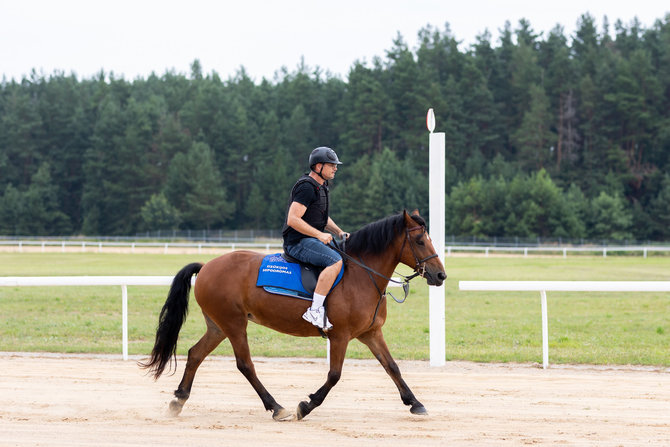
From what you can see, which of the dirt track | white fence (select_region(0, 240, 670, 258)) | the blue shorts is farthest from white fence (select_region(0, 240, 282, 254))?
the blue shorts

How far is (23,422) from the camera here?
645 cm

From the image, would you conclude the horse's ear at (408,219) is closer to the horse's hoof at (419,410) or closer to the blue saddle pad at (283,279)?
the blue saddle pad at (283,279)

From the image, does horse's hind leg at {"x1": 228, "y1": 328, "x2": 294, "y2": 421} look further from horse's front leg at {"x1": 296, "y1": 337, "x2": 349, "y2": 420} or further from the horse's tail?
the horse's tail

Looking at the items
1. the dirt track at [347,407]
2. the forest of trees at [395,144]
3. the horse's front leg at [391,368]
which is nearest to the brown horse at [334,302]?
the horse's front leg at [391,368]

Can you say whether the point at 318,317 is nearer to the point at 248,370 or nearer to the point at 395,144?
the point at 248,370

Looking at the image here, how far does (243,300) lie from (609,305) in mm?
14057

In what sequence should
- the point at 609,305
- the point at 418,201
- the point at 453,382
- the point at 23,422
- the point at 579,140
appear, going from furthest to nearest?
the point at 579,140 < the point at 418,201 < the point at 609,305 < the point at 453,382 < the point at 23,422

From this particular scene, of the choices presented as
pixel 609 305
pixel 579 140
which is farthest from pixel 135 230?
pixel 609 305

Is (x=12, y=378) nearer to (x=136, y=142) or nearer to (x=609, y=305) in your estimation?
(x=609, y=305)

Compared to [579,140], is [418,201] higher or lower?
lower

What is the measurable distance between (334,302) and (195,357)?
4.64 feet

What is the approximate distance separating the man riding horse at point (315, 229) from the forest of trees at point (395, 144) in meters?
58.9

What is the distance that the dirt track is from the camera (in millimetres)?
5957

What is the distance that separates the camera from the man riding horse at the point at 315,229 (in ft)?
22.1
